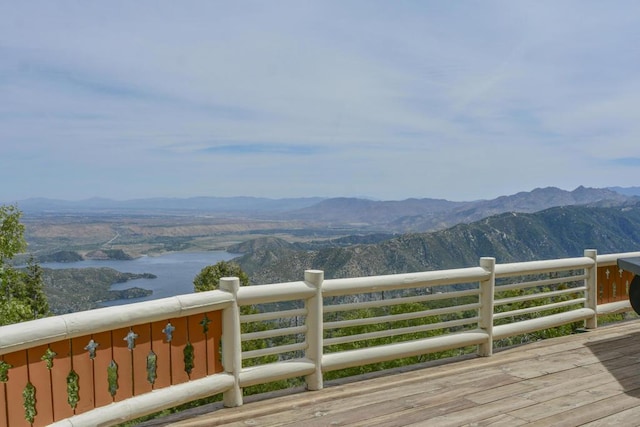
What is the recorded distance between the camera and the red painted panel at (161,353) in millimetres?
4281

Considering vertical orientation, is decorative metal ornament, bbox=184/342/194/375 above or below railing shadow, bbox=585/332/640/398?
above

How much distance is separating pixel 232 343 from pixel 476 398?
230 cm

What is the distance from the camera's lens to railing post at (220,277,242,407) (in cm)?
471

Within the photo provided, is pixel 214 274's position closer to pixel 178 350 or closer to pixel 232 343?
pixel 232 343

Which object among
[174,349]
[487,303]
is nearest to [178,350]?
[174,349]

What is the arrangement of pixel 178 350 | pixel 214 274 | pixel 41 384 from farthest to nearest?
pixel 214 274 → pixel 178 350 → pixel 41 384

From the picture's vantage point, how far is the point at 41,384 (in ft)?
11.8

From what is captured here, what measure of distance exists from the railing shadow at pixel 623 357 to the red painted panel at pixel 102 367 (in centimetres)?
465

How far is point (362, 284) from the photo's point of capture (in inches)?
214

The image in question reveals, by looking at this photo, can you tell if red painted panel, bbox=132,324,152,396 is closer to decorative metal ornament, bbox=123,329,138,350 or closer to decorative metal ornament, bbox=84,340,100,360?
decorative metal ornament, bbox=123,329,138,350

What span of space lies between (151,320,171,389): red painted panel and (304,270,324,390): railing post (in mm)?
1408

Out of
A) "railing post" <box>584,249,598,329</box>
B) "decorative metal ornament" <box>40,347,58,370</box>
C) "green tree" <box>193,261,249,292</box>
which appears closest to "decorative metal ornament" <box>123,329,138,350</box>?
"decorative metal ornament" <box>40,347,58,370</box>

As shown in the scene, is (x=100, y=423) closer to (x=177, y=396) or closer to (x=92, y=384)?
(x=92, y=384)

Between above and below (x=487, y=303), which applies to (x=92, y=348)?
above
